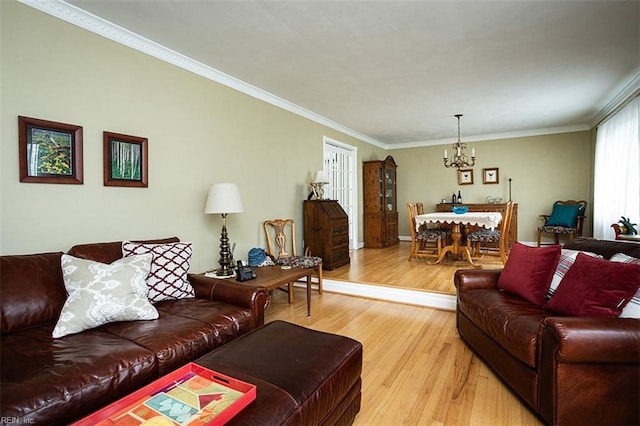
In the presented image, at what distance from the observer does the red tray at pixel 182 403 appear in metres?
1.01

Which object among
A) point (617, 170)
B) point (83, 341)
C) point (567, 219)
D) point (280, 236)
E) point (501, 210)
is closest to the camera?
point (83, 341)

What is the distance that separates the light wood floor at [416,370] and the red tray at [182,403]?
0.84m

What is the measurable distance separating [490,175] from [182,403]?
23.8 feet

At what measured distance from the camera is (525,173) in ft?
21.6

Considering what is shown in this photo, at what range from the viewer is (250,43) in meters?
2.80

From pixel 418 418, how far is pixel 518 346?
2.16ft

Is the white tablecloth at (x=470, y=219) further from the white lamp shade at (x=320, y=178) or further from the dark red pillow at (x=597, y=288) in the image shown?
the dark red pillow at (x=597, y=288)

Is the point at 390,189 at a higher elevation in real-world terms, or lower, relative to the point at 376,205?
higher

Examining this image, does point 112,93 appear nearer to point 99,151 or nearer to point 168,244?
point 99,151

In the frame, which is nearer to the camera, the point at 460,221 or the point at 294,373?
the point at 294,373

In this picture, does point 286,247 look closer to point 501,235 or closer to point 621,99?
point 501,235

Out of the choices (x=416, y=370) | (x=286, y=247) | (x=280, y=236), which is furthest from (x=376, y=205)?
(x=416, y=370)

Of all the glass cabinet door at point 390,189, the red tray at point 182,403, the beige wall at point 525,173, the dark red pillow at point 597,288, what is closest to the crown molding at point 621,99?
the beige wall at point 525,173

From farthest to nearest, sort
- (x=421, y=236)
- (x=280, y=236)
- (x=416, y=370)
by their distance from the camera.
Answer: (x=421, y=236) < (x=280, y=236) < (x=416, y=370)
